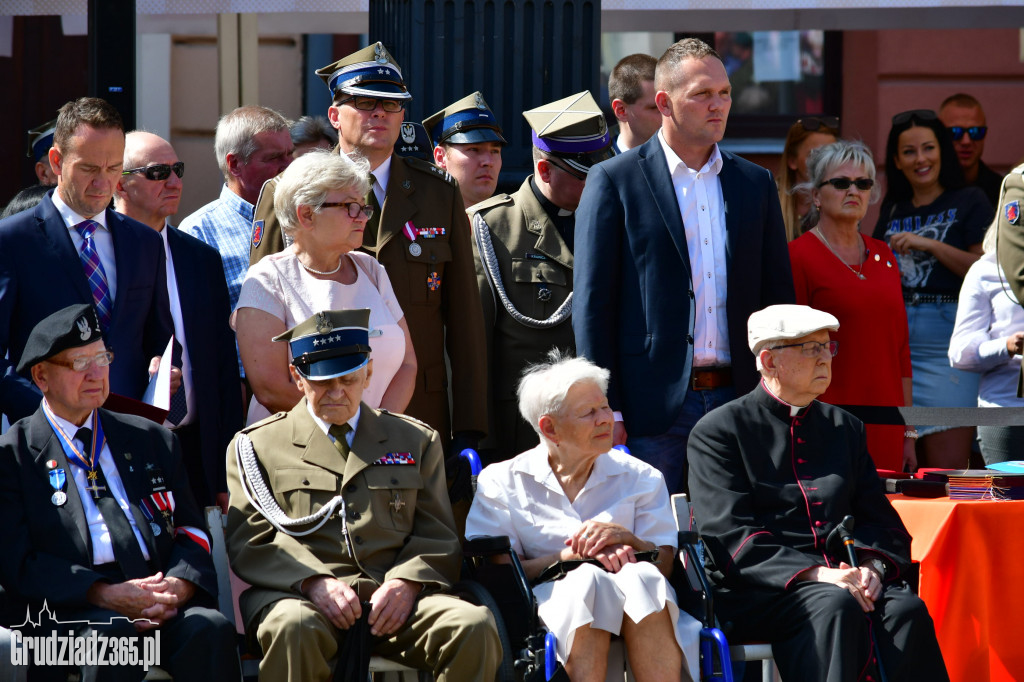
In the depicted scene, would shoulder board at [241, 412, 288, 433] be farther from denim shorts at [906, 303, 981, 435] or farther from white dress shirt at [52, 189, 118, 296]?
denim shorts at [906, 303, 981, 435]

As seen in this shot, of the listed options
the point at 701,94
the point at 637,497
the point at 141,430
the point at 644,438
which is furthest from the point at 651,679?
the point at 701,94

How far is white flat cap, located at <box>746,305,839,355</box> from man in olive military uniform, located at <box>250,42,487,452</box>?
3.17 ft

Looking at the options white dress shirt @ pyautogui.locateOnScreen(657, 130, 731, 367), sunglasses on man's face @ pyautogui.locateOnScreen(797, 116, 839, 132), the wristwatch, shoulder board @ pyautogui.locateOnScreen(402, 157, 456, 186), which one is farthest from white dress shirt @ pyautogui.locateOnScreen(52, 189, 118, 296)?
sunglasses on man's face @ pyautogui.locateOnScreen(797, 116, 839, 132)

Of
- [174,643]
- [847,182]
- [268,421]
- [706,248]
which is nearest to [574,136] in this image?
[706,248]

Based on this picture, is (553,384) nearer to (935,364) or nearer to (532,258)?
(532,258)

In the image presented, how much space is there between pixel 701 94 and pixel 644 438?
3.96 feet

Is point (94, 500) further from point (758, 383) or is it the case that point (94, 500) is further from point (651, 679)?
point (758, 383)

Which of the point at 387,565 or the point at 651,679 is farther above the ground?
the point at 387,565

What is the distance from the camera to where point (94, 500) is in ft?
13.3

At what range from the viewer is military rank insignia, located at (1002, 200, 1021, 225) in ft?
15.5

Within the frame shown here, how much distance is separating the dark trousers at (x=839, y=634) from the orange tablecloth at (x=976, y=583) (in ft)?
1.35

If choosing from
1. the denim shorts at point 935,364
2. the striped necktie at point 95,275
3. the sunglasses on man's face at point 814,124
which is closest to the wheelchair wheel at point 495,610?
the striped necktie at point 95,275

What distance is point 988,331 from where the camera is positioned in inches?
237

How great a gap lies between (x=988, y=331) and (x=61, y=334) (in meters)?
3.85
